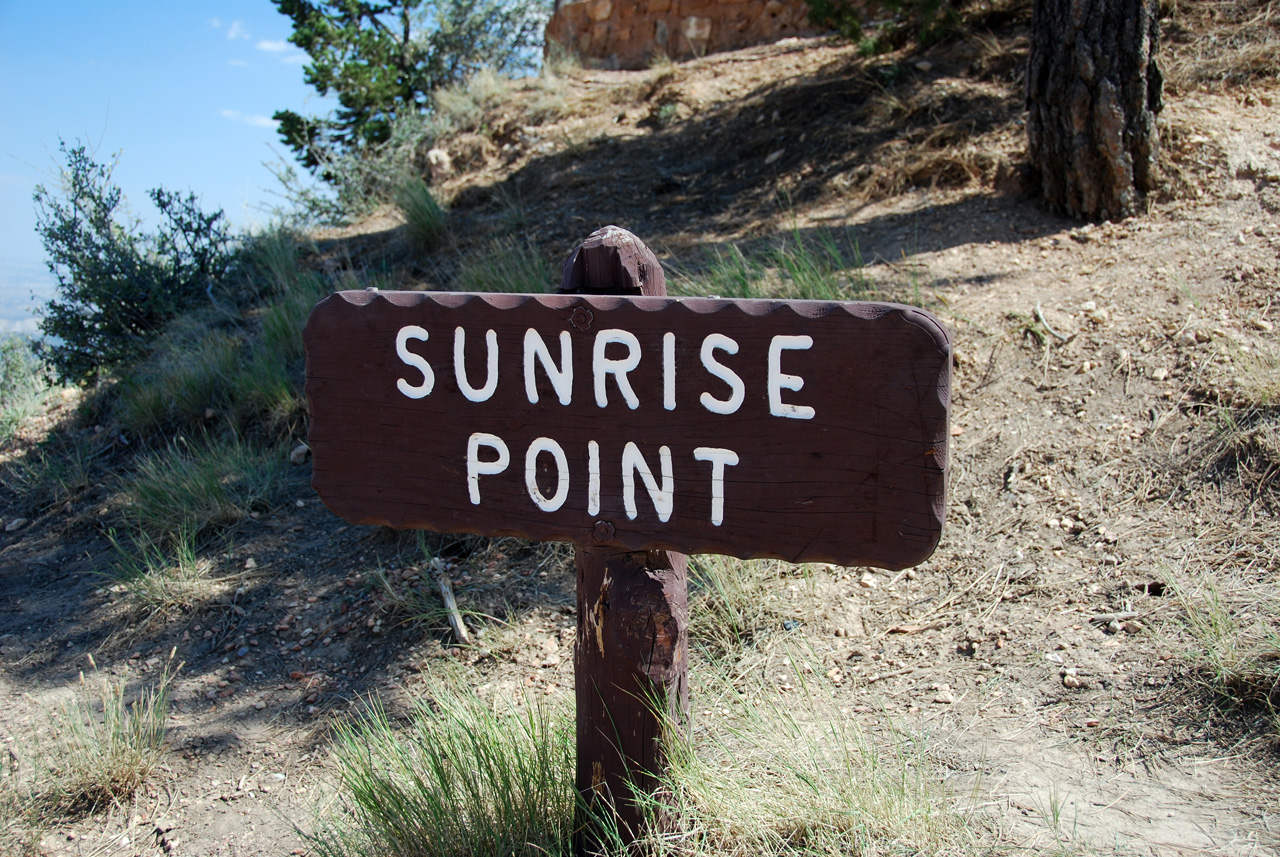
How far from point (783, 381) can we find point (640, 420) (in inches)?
9.6

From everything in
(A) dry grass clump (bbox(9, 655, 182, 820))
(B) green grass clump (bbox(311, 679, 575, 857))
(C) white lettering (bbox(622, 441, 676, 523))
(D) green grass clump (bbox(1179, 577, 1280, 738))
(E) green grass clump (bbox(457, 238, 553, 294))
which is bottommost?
(A) dry grass clump (bbox(9, 655, 182, 820))

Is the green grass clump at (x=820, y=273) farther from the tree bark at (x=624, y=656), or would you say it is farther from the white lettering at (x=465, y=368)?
the white lettering at (x=465, y=368)

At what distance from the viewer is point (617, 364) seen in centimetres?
142

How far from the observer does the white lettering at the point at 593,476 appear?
4.74 ft

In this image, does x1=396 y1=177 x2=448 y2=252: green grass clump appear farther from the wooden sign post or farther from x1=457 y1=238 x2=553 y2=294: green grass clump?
the wooden sign post

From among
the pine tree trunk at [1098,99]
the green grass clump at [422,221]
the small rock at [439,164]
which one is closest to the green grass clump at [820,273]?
the pine tree trunk at [1098,99]

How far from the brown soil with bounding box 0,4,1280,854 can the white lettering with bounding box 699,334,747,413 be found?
1.24 m

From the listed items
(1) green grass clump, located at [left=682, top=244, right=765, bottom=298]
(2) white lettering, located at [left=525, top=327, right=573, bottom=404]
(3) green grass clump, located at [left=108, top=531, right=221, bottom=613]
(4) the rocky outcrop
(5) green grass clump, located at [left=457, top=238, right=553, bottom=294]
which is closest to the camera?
(2) white lettering, located at [left=525, top=327, right=573, bottom=404]

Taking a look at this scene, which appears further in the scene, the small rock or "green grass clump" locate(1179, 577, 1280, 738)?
the small rock

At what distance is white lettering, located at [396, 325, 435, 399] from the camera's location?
1507mm

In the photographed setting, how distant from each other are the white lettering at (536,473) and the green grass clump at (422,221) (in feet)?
18.1

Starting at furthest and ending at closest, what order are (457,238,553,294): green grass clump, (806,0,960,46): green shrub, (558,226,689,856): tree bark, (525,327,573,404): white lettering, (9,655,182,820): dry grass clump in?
(806,0,960,46): green shrub
(457,238,553,294): green grass clump
(9,655,182,820): dry grass clump
(558,226,689,856): tree bark
(525,327,573,404): white lettering

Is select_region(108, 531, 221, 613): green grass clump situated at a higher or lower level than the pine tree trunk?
lower

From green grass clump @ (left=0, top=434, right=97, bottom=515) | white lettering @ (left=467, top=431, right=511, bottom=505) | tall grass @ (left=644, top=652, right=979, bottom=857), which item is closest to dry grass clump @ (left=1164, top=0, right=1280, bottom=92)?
tall grass @ (left=644, top=652, right=979, bottom=857)
